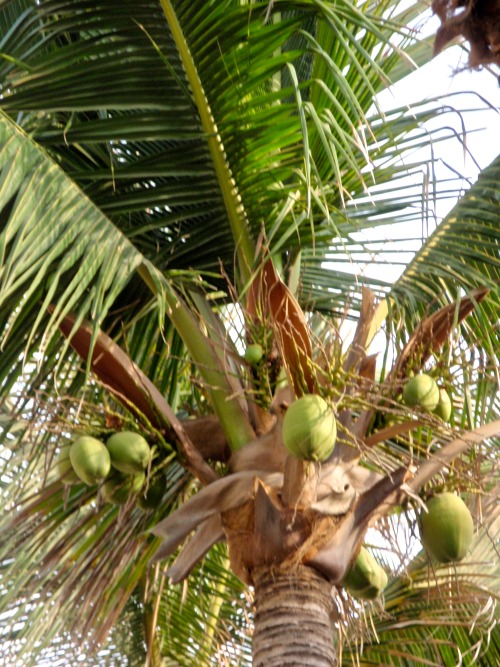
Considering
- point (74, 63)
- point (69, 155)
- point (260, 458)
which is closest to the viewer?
point (260, 458)

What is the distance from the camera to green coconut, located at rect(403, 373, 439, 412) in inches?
108

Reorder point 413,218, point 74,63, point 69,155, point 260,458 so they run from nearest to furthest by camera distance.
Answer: point 260,458 < point 74,63 < point 69,155 < point 413,218

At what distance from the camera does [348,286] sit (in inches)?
147

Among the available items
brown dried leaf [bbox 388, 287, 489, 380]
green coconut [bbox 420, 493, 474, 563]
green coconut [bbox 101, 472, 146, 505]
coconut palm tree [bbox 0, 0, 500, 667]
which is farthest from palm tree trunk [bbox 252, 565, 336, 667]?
brown dried leaf [bbox 388, 287, 489, 380]

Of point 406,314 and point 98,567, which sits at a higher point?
point 406,314

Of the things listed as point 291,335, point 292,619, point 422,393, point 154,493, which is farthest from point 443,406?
point 154,493

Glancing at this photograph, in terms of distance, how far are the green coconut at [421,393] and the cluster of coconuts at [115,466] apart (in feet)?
2.40

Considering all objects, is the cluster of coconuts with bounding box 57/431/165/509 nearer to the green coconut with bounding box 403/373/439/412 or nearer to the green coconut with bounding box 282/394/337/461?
the green coconut with bounding box 282/394/337/461

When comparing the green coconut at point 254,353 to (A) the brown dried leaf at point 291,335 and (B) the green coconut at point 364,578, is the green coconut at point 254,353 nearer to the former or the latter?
(A) the brown dried leaf at point 291,335

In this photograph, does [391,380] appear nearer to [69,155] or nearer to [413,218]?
[413,218]

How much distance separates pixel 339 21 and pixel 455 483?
136 cm

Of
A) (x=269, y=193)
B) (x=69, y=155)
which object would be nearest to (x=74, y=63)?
(x=69, y=155)

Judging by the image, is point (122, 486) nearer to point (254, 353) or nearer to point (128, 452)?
point (128, 452)

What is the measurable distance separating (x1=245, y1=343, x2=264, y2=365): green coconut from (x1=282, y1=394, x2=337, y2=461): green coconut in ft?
1.04
